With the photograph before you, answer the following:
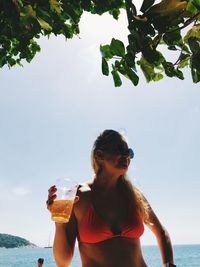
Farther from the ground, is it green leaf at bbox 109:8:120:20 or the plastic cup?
green leaf at bbox 109:8:120:20

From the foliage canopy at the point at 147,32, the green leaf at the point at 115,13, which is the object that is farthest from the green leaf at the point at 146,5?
the green leaf at the point at 115,13

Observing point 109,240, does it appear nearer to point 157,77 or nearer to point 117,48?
point 157,77

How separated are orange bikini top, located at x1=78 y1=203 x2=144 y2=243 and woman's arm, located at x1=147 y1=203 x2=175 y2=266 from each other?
0.20m

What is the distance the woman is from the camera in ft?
8.61

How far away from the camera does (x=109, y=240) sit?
8.66 feet

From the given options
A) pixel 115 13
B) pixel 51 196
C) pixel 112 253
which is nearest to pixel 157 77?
pixel 51 196

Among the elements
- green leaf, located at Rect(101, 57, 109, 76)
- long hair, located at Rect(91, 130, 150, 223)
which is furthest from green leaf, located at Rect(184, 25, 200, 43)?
long hair, located at Rect(91, 130, 150, 223)

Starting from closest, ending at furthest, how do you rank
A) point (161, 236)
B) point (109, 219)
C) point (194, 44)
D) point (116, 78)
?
point (194, 44) → point (116, 78) → point (109, 219) → point (161, 236)

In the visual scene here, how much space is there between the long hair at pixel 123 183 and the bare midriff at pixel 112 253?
34cm

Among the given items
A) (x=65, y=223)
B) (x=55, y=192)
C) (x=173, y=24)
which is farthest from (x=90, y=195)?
(x=173, y=24)

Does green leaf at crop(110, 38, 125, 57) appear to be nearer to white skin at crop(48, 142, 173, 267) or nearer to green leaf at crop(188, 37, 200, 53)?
green leaf at crop(188, 37, 200, 53)

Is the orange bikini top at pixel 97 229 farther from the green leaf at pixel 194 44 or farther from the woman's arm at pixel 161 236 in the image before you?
the green leaf at pixel 194 44

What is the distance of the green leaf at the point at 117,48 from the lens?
1.44 m

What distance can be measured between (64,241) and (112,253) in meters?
0.39
